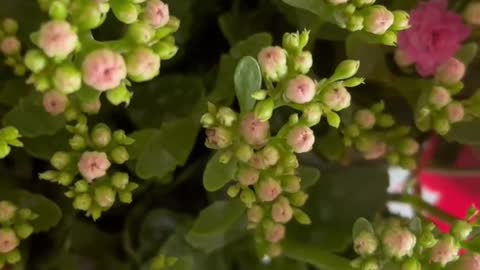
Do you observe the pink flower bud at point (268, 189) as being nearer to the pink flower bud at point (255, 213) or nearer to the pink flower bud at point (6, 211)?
the pink flower bud at point (255, 213)

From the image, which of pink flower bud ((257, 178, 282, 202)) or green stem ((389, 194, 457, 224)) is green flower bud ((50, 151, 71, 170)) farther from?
green stem ((389, 194, 457, 224))

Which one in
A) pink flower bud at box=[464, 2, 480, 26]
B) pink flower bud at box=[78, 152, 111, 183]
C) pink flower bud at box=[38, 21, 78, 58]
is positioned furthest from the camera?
pink flower bud at box=[464, 2, 480, 26]

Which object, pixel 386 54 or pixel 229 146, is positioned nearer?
pixel 229 146

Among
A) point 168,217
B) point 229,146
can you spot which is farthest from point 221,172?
point 168,217

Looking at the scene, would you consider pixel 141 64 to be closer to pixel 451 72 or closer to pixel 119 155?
pixel 119 155

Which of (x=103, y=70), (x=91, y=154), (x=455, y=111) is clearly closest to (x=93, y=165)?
(x=91, y=154)

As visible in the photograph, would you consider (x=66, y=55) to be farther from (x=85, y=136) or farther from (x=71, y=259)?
(x=71, y=259)

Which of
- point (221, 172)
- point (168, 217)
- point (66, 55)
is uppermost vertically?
point (66, 55)

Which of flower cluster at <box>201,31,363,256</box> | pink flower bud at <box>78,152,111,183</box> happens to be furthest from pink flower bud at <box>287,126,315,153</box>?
pink flower bud at <box>78,152,111,183</box>
